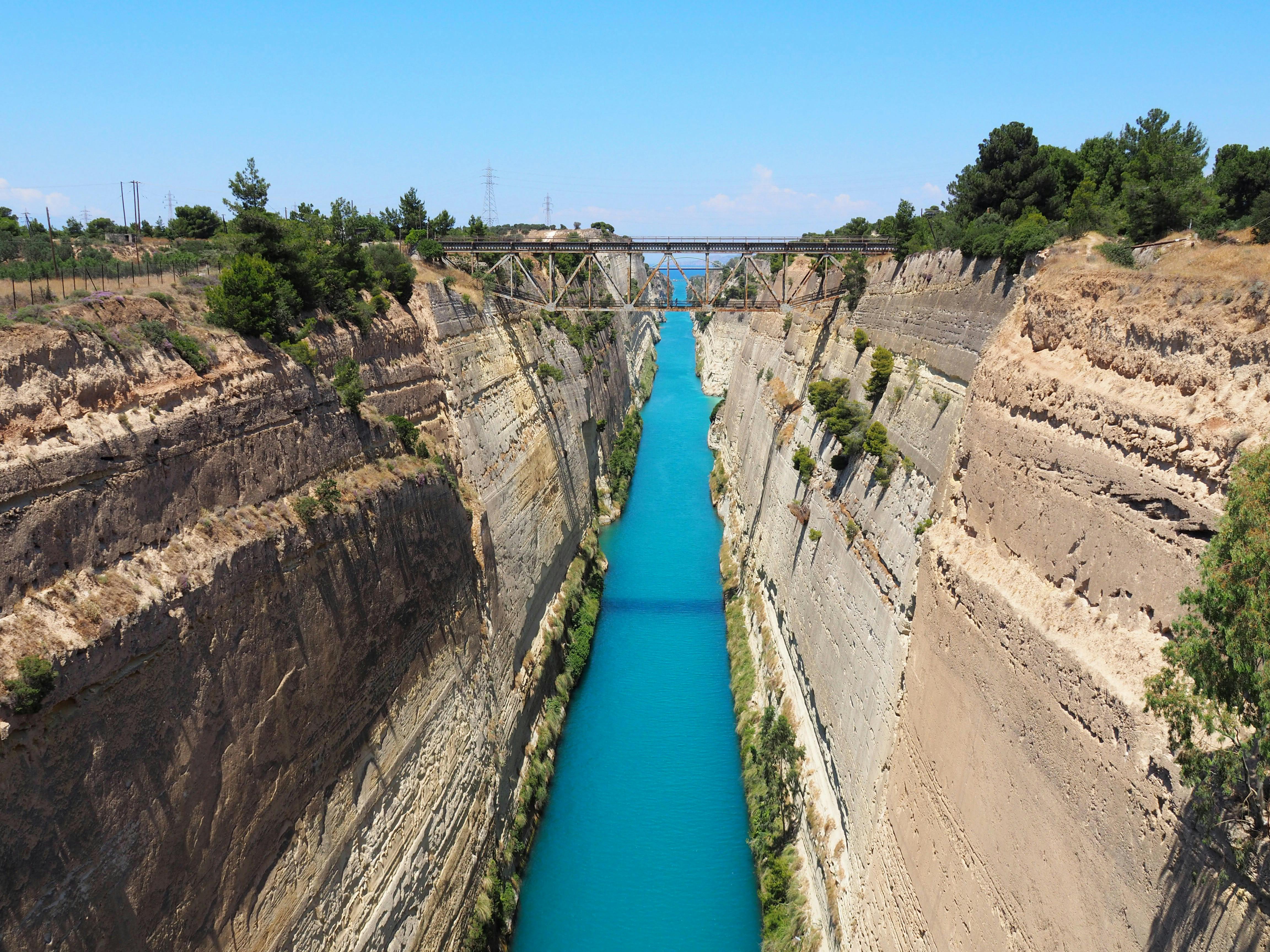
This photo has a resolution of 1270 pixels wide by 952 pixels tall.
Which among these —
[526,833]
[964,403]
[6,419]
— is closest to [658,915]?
[526,833]

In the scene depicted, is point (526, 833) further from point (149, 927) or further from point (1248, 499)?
point (1248, 499)

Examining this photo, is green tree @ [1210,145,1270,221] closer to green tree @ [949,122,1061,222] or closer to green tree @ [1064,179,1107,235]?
green tree @ [1064,179,1107,235]

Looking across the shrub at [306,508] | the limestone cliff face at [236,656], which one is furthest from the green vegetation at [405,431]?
the shrub at [306,508]

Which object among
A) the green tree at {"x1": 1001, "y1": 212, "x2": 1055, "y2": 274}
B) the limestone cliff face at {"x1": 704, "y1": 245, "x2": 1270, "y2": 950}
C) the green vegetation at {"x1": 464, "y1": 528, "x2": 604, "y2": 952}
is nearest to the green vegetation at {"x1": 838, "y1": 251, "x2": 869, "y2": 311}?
the limestone cliff face at {"x1": 704, "y1": 245, "x2": 1270, "y2": 950}

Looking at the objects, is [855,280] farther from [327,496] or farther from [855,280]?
[327,496]

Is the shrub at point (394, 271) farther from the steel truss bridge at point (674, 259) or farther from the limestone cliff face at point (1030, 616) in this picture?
the limestone cliff face at point (1030, 616)

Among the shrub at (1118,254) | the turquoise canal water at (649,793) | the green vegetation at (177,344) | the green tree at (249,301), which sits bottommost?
the turquoise canal water at (649,793)

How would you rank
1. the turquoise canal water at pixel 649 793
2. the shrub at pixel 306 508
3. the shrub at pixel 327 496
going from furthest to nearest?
the turquoise canal water at pixel 649 793, the shrub at pixel 327 496, the shrub at pixel 306 508

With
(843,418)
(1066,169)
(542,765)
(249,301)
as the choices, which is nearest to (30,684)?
(249,301)
